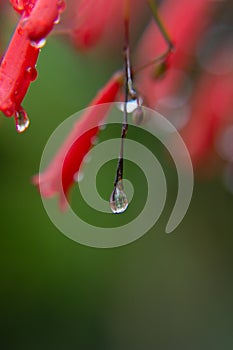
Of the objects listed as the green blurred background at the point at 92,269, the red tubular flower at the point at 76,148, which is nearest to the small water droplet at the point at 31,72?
the red tubular flower at the point at 76,148

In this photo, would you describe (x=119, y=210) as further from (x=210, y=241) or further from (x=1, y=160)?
(x=210, y=241)

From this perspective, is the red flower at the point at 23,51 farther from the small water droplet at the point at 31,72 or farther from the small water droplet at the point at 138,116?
the small water droplet at the point at 138,116

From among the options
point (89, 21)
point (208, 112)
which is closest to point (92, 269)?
point (208, 112)

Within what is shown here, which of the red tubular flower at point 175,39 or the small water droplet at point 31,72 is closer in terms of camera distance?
the small water droplet at point 31,72

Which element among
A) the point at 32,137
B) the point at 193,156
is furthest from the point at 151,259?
the point at 193,156

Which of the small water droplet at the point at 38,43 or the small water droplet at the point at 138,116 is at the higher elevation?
the small water droplet at the point at 138,116

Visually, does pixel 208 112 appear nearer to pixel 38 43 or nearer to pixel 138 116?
pixel 138 116
